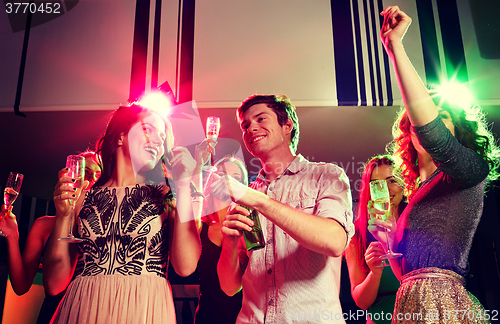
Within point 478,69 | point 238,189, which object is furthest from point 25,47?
point 478,69

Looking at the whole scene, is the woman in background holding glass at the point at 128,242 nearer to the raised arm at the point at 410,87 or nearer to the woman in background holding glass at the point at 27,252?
the woman in background holding glass at the point at 27,252

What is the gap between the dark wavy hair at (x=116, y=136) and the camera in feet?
5.47

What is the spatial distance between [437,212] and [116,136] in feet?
4.68

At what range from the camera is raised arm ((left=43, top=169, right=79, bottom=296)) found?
1420 millimetres

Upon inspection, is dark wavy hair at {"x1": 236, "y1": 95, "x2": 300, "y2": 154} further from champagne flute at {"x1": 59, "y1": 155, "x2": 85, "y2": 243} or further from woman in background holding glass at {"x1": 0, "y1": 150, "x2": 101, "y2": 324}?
woman in background holding glass at {"x1": 0, "y1": 150, "x2": 101, "y2": 324}

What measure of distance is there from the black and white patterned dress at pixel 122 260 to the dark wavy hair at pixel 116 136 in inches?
5.5

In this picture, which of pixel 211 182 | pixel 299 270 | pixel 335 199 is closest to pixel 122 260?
pixel 211 182

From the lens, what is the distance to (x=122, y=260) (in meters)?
1.37

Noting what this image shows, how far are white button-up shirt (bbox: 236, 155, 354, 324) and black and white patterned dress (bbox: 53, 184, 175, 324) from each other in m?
0.34

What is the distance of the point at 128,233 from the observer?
55.6 inches

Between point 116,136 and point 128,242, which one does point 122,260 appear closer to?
point 128,242

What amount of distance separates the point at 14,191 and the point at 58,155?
9.10ft

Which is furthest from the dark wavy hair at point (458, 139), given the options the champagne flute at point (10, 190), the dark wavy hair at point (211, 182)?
the champagne flute at point (10, 190)

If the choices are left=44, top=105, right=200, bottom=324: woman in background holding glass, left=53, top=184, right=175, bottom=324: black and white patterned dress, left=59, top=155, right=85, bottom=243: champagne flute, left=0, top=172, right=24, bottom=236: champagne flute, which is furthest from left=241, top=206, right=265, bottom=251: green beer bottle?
left=0, top=172, right=24, bottom=236: champagne flute
